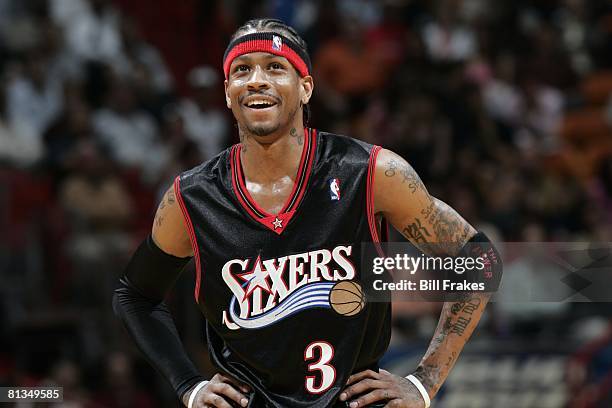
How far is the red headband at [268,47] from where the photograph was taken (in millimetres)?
4188

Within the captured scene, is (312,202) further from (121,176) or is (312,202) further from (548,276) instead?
(121,176)

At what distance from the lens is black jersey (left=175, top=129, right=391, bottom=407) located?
411 cm

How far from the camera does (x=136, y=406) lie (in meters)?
9.64

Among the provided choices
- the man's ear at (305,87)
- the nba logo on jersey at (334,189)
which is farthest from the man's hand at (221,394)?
the man's ear at (305,87)

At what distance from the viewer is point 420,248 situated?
4355mm

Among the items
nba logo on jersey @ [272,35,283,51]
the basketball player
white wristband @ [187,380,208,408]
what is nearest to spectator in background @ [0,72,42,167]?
the basketball player

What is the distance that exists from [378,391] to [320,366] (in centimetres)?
23

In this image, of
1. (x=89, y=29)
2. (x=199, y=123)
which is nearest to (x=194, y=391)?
(x=199, y=123)

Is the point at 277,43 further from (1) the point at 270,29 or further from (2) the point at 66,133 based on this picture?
(2) the point at 66,133

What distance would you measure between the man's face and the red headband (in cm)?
2

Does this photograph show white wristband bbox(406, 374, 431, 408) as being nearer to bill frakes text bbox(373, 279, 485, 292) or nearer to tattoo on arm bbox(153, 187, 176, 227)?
bill frakes text bbox(373, 279, 485, 292)

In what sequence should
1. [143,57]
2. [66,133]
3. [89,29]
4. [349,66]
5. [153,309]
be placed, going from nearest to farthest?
[153,309] < [66,133] < [89,29] < [143,57] < [349,66]

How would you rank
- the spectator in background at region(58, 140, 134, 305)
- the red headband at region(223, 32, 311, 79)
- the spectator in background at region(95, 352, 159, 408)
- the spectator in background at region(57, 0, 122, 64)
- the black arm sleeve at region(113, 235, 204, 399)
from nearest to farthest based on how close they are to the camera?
the red headband at region(223, 32, 311, 79) < the black arm sleeve at region(113, 235, 204, 399) < the spectator in background at region(95, 352, 159, 408) < the spectator in background at region(58, 140, 134, 305) < the spectator in background at region(57, 0, 122, 64)

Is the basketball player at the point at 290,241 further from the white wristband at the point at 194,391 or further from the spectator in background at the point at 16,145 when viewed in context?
the spectator in background at the point at 16,145
